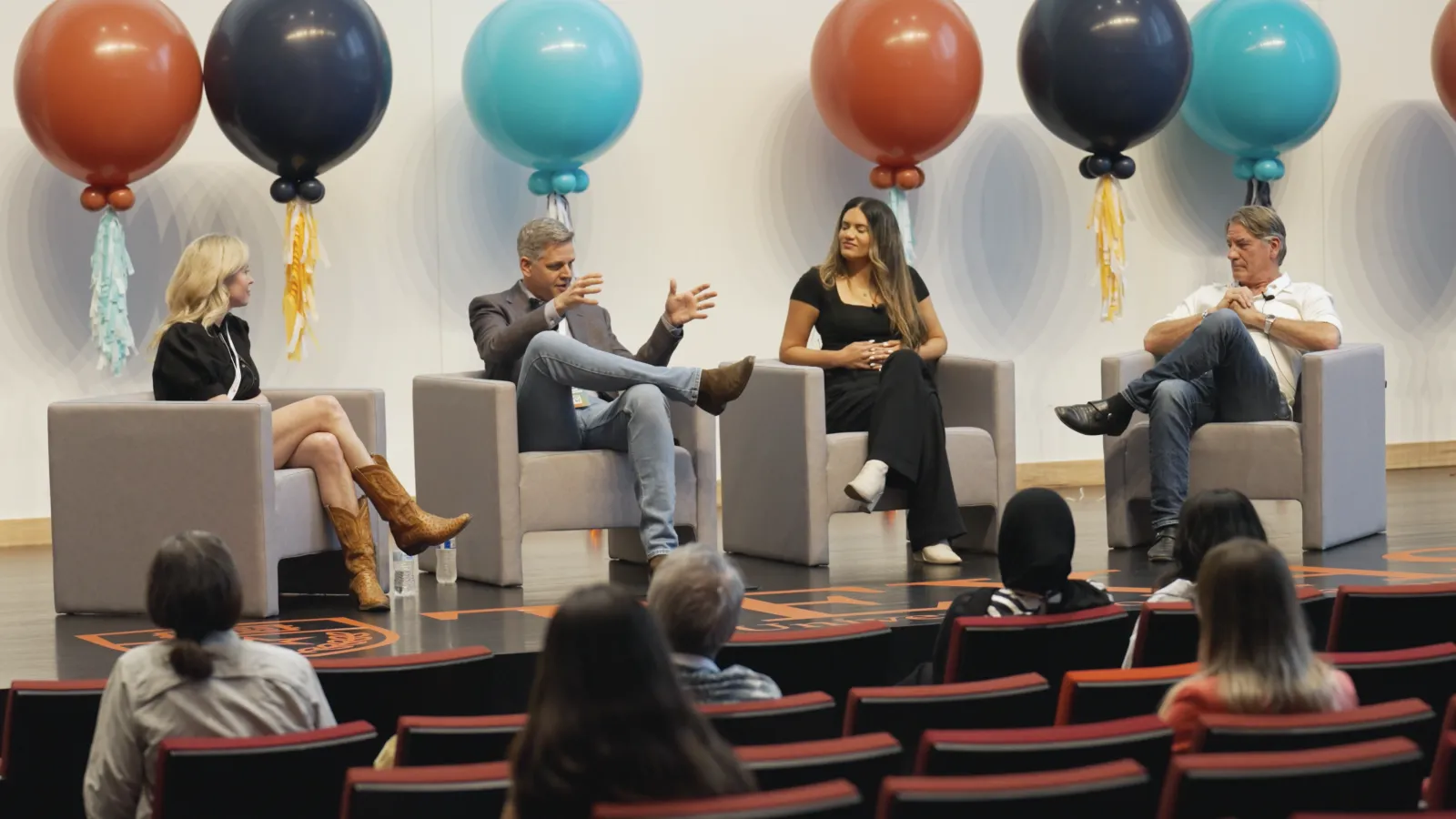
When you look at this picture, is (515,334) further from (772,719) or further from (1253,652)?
(1253,652)

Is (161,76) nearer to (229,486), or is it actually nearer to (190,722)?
(229,486)

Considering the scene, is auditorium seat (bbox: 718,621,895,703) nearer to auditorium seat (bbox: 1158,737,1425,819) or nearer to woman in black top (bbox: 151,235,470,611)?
auditorium seat (bbox: 1158,737,1425,819)

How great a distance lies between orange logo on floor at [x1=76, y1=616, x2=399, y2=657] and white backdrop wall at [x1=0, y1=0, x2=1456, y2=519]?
1955 millimetres

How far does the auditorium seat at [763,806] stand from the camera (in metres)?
1.53

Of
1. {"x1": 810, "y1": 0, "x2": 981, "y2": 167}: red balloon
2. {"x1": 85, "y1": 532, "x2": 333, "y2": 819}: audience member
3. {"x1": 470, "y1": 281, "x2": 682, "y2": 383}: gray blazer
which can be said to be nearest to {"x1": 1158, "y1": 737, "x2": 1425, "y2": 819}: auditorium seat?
{"x1": 85, "y1": 532, "x2": 333, "y2": 819}: audience member

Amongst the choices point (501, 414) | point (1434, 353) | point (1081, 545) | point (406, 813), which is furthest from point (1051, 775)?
point (1434, 353)

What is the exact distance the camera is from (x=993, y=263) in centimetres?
677

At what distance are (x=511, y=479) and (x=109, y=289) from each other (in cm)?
166

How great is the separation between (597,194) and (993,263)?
152 cm

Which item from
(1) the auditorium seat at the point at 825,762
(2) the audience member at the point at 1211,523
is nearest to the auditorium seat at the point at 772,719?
(1) the auditorium seat at the point at 825,762

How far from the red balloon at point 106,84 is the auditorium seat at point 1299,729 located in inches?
154

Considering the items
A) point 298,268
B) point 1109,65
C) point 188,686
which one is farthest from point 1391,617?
point 298,268

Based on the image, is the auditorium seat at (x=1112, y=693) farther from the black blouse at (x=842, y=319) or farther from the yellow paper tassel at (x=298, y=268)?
the yellow paper tassel at (x=298, y=268)

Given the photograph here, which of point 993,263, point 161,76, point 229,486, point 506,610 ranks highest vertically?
point 161,76
